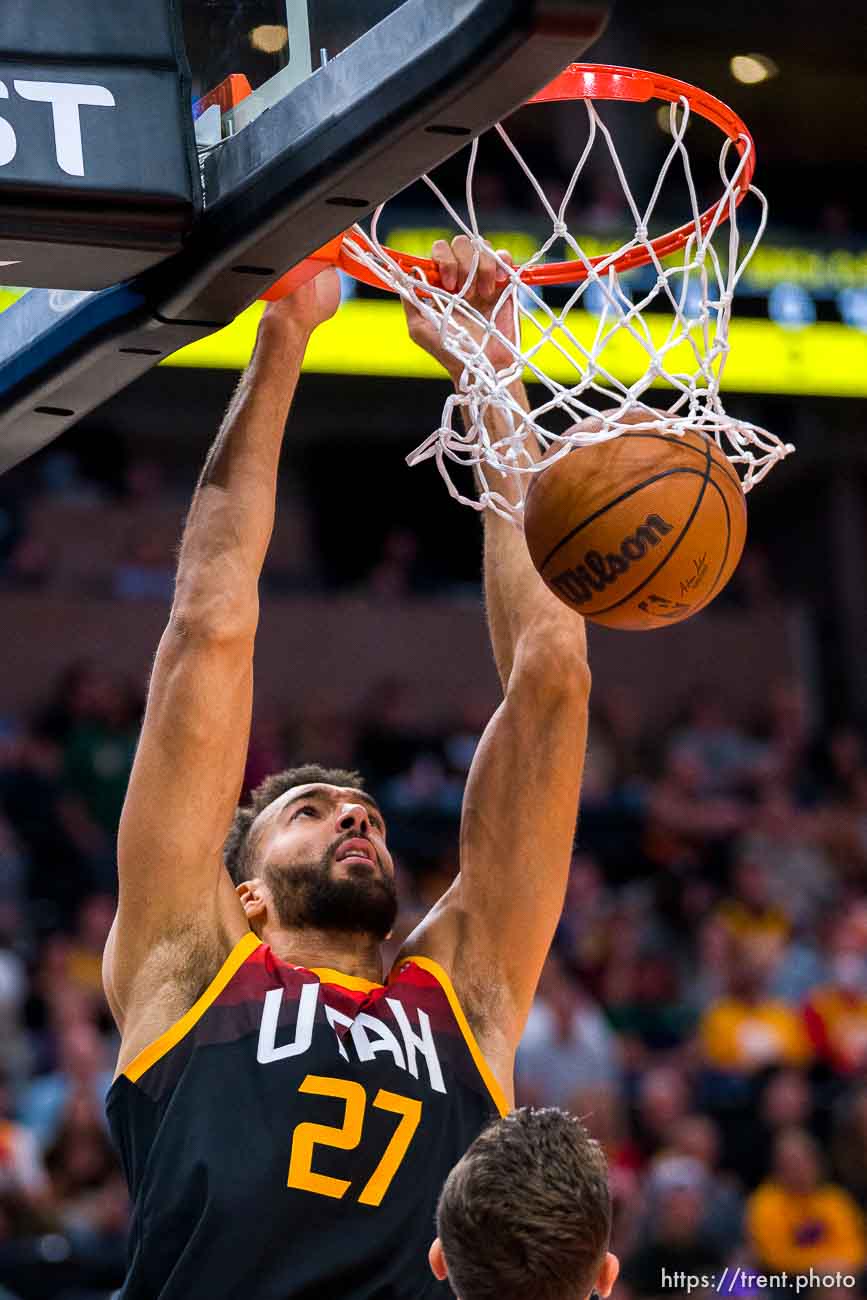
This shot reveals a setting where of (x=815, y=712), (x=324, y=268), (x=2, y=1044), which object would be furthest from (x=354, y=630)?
(x=324, y=268)

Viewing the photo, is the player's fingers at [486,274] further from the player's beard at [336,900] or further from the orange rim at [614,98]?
the player's beard at [336,900]

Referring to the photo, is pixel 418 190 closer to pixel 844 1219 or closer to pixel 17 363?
pixel 844 1219

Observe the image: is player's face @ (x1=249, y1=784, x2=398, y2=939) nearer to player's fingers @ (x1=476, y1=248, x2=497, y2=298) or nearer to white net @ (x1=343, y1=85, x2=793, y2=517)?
white net @ (x1=343, y1=85, x2=793, y2=517)

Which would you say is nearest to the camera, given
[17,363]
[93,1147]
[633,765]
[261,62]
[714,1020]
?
[261,62]

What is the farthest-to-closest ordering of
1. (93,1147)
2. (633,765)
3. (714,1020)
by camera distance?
(633,765) → (714,1020) → (93,1147)

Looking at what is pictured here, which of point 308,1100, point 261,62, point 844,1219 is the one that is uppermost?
point 261,62

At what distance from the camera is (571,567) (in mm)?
2777

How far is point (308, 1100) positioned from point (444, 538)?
9474 millimetres

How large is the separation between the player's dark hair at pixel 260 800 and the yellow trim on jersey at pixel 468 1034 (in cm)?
41

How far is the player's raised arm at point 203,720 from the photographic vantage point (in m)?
2.91

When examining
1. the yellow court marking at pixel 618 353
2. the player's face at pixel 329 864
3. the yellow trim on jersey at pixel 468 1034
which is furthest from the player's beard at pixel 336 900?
the yellow court marking at pixel 618 353

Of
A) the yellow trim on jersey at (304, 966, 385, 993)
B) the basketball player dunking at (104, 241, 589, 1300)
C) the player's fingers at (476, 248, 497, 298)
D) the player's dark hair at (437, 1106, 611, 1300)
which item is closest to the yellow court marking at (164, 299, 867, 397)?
the player's fingers at (476, 248, 497, 298)

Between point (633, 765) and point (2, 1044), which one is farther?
point (633, 765)

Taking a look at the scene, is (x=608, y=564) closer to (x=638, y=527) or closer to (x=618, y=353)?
(x=638, y=527)
